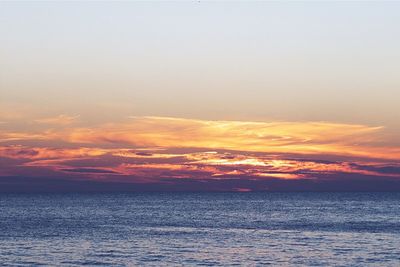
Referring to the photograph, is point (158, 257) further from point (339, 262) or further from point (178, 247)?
point (339, 262)

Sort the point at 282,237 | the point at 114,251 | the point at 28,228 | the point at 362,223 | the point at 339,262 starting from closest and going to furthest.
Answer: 1. the point at 339,262
2. the point at 114,251
3. the point at 282,237
4. the point at 28,228
5. the point at 362,223

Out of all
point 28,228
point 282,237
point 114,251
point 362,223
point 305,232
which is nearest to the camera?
point 114,251

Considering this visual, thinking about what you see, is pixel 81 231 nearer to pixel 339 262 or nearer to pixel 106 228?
pixel 106 228

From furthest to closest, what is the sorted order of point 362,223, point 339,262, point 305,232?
point 362,223, point 305,232, point 339,262

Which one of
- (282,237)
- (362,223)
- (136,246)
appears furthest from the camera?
(362,223)

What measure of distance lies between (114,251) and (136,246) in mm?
Answer: 5577

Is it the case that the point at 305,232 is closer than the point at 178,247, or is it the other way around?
the point at 178,247

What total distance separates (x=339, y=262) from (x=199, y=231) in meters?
39.8

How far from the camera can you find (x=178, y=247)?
268 ft

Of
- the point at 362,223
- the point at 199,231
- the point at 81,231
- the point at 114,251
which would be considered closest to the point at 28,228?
the point at 81,231

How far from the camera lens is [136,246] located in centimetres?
8269

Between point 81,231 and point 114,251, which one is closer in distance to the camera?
point 114,251

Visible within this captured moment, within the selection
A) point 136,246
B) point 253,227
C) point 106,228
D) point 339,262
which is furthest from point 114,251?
point 253,227

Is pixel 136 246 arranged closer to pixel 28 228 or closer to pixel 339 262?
pixel 339 262
